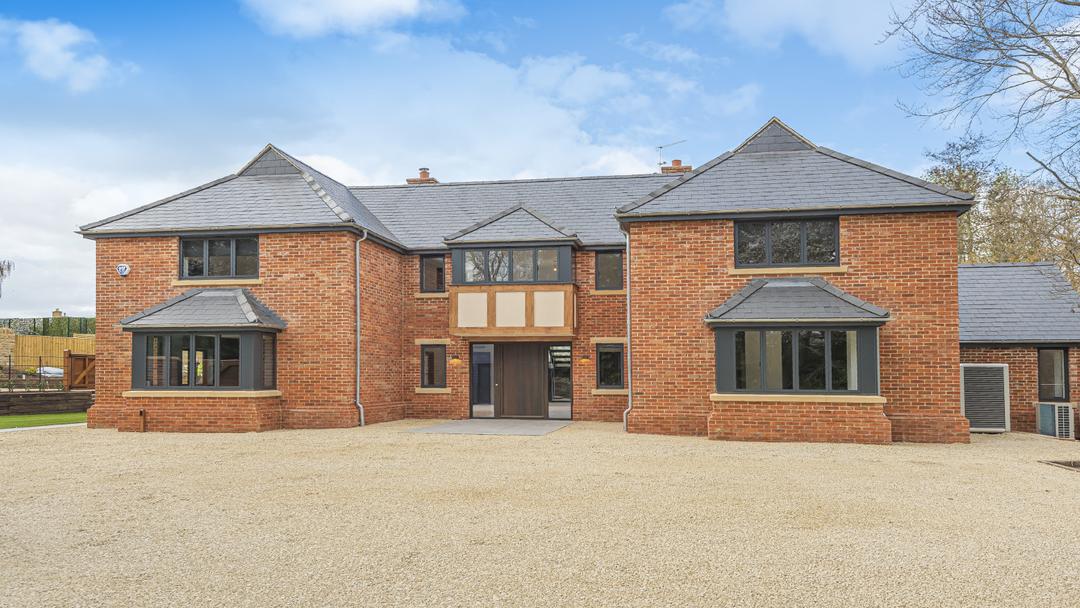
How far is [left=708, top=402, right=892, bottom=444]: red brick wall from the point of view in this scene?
46.8ft

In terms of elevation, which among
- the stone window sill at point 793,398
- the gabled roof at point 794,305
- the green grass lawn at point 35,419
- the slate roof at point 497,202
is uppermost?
the slate roof at point 497,202

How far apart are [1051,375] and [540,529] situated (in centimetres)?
1500

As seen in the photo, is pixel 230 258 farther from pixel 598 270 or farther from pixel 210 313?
pixel 598 270

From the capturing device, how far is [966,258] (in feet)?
98.8

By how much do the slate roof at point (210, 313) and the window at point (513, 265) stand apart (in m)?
4.43

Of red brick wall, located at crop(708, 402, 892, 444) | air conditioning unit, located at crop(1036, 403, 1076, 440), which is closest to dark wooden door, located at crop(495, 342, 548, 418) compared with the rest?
red brick wall, located at crop(708, 402, 892, 444)

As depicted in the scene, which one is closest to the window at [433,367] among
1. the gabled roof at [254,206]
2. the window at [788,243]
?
the gabled roof at [254,206]

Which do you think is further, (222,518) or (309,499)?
(309,499)

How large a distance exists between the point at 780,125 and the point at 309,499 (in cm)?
1311

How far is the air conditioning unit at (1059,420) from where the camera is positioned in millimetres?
15945

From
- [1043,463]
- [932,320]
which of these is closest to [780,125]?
[932,320]

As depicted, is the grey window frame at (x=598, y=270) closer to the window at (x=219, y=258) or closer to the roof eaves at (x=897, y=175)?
the roof eaves at (x=897, y=175)

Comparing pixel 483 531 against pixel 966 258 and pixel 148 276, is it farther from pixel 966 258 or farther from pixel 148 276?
pixel 966 258

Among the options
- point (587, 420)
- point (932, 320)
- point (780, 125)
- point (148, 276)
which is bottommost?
point (587, 420)
